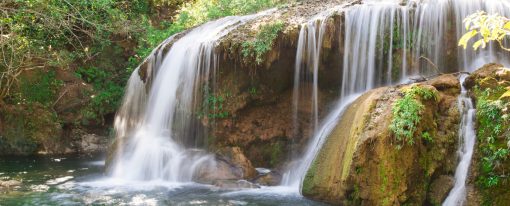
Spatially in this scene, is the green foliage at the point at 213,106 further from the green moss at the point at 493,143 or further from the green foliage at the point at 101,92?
the green moss at the point at 493,143

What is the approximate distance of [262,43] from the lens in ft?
31.1

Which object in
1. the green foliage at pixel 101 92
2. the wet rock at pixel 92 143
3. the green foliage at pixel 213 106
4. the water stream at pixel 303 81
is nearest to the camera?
the water stream at pixel 303 81

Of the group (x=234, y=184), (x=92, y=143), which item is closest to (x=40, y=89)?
(x=92, y=143)

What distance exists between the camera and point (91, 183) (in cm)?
895

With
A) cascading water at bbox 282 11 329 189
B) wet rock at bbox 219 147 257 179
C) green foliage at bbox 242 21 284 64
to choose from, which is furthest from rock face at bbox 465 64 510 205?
green foliage at bbox 242 21 284 64

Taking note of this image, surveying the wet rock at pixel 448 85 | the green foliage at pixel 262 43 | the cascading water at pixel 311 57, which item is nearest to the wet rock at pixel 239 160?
the cascading water at pixel 311 57

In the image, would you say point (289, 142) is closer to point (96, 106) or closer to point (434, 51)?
point (434, 51)

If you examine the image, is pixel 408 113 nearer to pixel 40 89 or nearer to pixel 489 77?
pixel 489 77

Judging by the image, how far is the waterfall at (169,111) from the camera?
9359 mm

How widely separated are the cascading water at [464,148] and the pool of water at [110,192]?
2022mm

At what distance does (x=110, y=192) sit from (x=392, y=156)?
4881 millimetres

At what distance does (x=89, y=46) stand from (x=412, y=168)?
12295mm

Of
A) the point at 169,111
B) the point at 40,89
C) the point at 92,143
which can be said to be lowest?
the point at 92,143

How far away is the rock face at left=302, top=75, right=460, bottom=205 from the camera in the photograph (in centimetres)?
610
